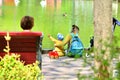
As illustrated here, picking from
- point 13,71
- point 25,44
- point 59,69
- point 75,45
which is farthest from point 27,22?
point 75,45

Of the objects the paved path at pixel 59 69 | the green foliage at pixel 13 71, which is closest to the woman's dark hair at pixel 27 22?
the paved path at pixel 59 69

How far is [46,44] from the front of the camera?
534 inches

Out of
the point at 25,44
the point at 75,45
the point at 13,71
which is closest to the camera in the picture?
the point at 13,71

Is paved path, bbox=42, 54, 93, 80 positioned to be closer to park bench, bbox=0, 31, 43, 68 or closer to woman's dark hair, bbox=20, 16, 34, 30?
woman's dark hair, bbox=20, 16, 34, 30

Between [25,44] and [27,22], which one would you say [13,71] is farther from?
[27,22]

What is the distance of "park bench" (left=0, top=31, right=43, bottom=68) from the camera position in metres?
6.89

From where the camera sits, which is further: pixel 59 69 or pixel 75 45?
pixel 75 45

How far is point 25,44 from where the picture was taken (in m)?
6.96

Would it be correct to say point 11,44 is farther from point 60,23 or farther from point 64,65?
point 60,23

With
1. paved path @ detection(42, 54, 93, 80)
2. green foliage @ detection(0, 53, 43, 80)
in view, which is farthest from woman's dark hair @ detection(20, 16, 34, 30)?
green foliage @ detection(0, 53, 43, 80)

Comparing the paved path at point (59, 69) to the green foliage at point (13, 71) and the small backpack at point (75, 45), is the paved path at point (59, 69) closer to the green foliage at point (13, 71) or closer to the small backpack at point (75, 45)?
the small backpack at point (75, 45)

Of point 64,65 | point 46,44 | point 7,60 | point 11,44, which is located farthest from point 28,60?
point 46,44

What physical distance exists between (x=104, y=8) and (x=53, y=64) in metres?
4.64

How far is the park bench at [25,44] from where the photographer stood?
689 centimetres
